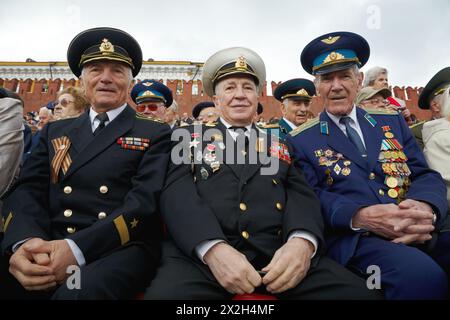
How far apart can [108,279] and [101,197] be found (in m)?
0.60

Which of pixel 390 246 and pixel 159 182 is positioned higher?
pixel 159 182

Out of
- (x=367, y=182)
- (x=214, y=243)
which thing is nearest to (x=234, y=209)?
(x=214, y=243)

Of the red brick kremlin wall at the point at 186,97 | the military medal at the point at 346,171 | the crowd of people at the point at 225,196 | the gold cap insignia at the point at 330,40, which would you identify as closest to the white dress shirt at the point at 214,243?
the crowd of people at the point at 225,196

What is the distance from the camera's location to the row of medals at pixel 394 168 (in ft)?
8.18

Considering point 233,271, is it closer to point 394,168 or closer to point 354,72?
point 394,168

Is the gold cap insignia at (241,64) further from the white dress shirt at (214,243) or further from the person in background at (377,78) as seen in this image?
the person in background at (377,78)

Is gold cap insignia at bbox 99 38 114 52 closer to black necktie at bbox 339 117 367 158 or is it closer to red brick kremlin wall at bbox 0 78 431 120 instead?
black necktie at bbox 339 117 367 158

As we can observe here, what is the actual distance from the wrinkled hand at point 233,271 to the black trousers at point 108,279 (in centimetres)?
42

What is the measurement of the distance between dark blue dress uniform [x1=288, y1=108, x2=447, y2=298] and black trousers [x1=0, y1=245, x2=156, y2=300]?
1240 mm

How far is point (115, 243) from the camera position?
200 cm

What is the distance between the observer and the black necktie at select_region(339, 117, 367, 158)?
8.65ft
